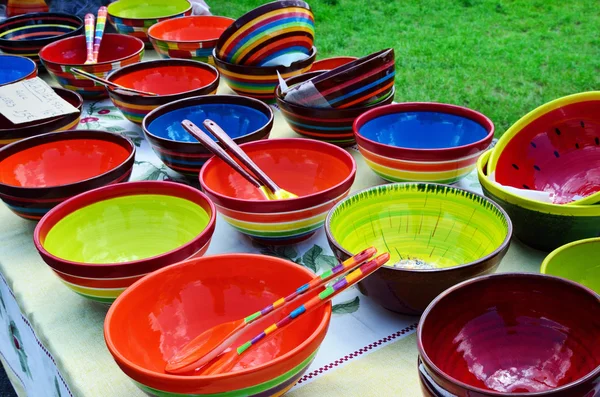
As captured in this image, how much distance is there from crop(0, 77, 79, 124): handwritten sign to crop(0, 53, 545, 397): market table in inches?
6.7

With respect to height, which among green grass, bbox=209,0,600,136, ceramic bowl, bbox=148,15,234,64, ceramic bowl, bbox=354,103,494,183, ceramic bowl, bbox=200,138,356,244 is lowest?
green grass, bbox=209,0,600,136

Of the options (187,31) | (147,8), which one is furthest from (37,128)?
(147,8)

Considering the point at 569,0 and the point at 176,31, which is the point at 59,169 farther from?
the point at 569,0

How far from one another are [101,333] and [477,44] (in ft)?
9.01

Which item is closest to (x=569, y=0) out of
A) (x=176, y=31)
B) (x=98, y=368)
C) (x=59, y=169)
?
(x=176, y=31)

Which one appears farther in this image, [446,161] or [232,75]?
[232,75]

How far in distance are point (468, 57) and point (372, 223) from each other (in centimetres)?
236

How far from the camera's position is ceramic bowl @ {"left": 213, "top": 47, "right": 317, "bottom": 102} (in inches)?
47.5

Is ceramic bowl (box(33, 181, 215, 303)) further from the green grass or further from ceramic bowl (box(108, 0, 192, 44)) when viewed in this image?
the green grass

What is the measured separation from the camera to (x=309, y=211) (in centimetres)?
76

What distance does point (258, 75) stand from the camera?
1.21m

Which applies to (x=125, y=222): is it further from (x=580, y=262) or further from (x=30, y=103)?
(x=580, y=262)

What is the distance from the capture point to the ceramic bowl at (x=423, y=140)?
33.6 inches

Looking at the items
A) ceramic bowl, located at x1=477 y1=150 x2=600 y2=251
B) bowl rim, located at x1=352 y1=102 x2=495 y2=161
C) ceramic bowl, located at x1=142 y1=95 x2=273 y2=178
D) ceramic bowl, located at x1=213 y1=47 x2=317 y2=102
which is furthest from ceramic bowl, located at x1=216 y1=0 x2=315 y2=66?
ceramic bowl, located at x1=477 y1=150 x2=600 y2=251
